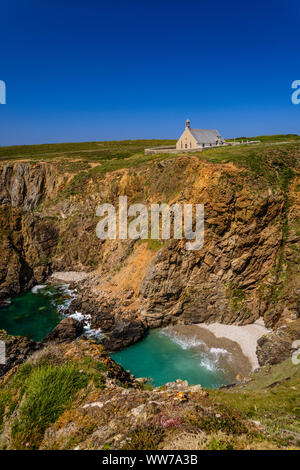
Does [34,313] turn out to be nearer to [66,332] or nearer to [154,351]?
[66,332]

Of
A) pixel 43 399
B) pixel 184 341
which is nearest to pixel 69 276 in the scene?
pixel 184 341

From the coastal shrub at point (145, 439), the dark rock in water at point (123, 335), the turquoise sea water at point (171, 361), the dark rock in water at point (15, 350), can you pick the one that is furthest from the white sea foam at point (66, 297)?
the coastal shrub at point (145, 439)

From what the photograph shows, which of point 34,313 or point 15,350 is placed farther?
point 34,313

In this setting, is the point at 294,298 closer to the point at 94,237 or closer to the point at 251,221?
the point at 251,221

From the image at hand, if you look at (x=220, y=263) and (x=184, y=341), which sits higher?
(x=220, y=263)

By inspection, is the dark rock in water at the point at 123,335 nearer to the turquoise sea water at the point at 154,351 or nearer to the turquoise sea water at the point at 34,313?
the turquoise sea water at the point at 154,351

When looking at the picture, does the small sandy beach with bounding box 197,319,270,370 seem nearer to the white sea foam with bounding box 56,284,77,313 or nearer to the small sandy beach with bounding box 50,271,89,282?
the white sea foam with bounding box 56,284,77,313
